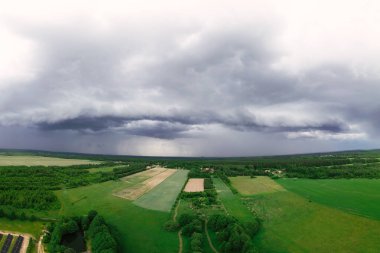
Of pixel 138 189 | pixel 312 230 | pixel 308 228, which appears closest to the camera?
pixel 312 230

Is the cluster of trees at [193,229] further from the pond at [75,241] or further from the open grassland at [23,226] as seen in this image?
the open grassland at [23,226]

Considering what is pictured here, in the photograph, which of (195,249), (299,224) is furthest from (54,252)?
(299,224)

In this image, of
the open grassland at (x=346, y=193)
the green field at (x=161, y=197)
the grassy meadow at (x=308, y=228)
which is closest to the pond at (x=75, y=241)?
the green field at (x=161, y=197)

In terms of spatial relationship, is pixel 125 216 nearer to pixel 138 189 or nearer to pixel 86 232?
pixel 86 232

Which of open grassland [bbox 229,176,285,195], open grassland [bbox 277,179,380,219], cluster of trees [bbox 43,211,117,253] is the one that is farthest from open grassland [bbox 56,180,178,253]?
open grassland [bbox 277,179,380,219]

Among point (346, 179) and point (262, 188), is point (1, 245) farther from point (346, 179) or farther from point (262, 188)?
point (346, 179)

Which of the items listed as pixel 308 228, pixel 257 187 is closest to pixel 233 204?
pixel 308 228
